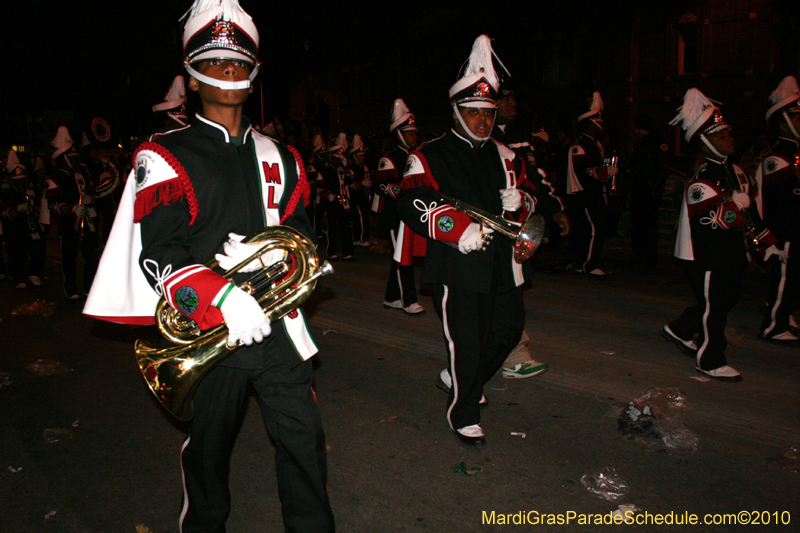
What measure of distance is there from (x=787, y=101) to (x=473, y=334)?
14.2ft

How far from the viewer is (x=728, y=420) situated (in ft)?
13.4

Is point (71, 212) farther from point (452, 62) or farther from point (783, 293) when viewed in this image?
point (452, 62)

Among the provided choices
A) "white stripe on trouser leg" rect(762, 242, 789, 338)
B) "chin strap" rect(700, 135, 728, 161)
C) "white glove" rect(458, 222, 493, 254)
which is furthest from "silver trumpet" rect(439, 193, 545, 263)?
"white stripe on trouser leg" rect(762, 242, 789, 338)

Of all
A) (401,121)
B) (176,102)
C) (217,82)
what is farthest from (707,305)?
(176,102)

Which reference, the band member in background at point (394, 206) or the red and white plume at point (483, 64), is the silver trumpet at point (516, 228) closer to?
the red and white plume at point (483, 64)

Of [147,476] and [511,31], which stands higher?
[511,31]

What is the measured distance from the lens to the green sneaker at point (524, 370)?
4906mm

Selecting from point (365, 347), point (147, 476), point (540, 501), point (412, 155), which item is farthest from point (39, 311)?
point (540, 501)

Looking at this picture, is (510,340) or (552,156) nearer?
(510,340)

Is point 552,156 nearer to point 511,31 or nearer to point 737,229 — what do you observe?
point 737,229

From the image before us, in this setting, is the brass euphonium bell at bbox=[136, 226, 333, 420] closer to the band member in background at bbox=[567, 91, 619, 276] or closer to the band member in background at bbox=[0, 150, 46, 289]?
the band member in background at bbox=[567, 91, 619, 276]

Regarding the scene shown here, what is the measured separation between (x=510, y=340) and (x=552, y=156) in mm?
9081

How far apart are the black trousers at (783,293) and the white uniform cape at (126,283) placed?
510 centimetres

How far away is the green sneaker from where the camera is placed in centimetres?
491
